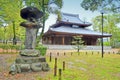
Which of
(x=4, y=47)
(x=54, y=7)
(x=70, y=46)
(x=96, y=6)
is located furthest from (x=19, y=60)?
(x=70, y=46)

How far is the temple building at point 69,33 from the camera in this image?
165 ft

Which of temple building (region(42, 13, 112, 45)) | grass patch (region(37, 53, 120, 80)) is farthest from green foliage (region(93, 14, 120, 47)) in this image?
grass patch (region(37, 53, 120, 80))

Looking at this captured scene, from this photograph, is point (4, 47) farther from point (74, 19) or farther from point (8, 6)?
point (74, 19)

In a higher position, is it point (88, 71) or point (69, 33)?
point (69, 33)

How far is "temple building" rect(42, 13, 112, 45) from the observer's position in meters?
50.2

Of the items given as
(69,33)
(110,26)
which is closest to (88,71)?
(69,33)

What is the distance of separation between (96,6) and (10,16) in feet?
35.4

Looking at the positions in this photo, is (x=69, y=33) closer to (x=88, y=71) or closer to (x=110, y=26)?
(x=110, y=26)

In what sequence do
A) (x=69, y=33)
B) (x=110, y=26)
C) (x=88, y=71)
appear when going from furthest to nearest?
(x=110, y=26), (x=69, y=33), (x=88, y=71)

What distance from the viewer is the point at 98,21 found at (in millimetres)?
61750

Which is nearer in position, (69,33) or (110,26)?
(69,33)

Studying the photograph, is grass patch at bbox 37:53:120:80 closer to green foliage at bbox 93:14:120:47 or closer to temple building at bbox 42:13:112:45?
temple building at bbox 42:13:112:45

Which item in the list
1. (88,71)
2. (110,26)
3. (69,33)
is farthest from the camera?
(110,26)

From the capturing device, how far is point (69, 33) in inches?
1969
